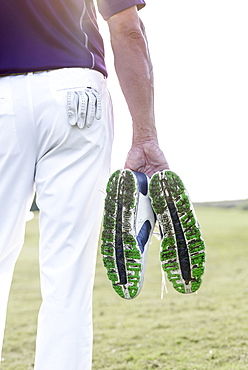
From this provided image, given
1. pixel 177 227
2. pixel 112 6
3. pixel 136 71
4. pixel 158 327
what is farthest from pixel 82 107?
pixel 158 327

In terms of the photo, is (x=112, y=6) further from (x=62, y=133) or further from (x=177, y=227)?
(x=177, y=227)

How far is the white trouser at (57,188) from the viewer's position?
1943 mm

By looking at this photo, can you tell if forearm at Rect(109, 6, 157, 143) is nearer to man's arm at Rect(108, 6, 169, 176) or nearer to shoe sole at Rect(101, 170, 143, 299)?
man's arm at Rect(108, 6, 169, 176)

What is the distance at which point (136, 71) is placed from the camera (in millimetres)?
2082

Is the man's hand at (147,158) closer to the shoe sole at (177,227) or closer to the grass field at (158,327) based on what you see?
the shoe sole at (177,227)

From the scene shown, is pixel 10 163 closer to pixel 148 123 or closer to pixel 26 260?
pixel 148 123

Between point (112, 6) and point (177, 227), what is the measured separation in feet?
2.67

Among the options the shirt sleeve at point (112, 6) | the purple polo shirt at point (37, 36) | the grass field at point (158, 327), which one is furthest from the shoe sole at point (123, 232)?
the grass field at point (158, 327)

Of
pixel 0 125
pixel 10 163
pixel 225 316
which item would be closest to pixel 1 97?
pixel 0 125

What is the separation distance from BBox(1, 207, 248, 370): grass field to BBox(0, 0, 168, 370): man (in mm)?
2059

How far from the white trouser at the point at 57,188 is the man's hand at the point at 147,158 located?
0.15 metres

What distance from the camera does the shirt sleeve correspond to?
2031mm

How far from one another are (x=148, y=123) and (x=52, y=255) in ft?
1.93

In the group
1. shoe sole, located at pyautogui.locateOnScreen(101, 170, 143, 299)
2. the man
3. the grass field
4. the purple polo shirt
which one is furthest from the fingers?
the grass field
